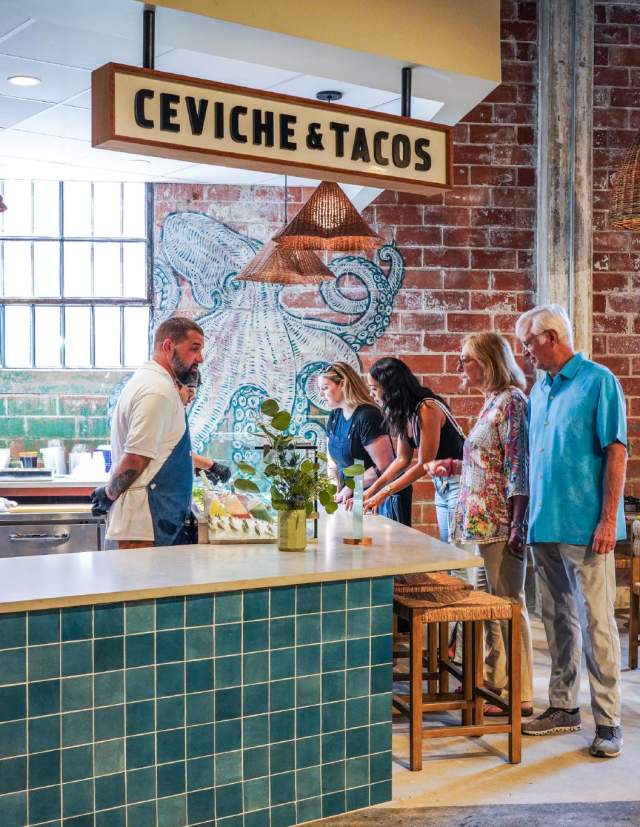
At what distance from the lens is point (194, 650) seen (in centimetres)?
334

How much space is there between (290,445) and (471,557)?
828mm

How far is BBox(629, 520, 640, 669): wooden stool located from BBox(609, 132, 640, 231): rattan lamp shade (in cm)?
172

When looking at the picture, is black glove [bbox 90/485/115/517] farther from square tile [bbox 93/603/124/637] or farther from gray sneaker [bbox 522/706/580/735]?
gray sneaker [bbox 522/706/580/735]

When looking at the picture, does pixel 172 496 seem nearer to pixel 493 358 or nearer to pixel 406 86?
pixel 493 358

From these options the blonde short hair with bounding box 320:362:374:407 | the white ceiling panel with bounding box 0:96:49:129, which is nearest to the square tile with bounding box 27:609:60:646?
the blonde short hair with bounding box 320:362:374:407

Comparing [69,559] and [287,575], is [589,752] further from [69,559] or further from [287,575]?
[69,559]

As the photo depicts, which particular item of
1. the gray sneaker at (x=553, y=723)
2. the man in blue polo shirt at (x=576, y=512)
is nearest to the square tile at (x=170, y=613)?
the man in blue polo shirt at (x=576, y=512)

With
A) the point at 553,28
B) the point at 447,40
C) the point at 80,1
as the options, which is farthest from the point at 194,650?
the point at 553,28

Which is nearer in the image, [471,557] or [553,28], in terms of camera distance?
[471,557]

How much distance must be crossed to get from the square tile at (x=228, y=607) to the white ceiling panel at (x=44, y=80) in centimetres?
273

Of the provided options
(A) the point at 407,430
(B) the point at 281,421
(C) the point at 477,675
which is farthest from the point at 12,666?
(A) the point at 407,430

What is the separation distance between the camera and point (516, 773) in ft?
13.2

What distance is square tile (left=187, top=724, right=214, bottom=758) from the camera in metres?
3.34

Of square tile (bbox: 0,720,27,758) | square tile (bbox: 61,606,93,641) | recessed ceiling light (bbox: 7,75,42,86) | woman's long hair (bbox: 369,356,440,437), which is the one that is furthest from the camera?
woman's long hair (bbox: 369,356,440,437)
